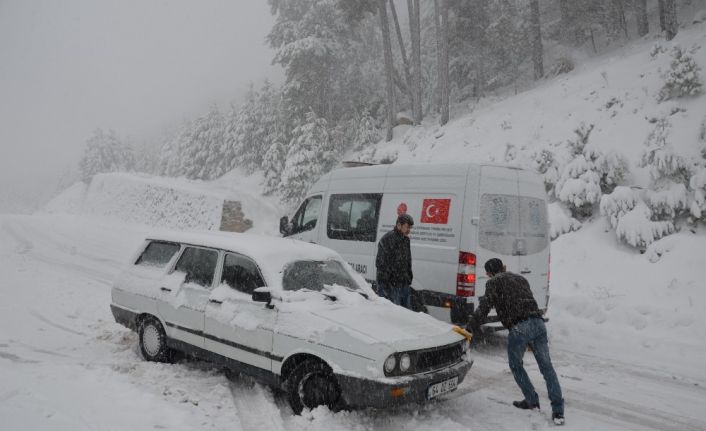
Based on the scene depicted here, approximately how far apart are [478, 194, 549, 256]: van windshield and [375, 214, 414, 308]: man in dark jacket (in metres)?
1.12

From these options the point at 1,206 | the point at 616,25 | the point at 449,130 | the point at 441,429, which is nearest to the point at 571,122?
the point at 449,130

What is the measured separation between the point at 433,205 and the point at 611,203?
619 cm

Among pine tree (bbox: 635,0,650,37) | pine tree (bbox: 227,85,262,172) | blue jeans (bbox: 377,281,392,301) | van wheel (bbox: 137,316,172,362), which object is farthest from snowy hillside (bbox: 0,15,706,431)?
pine tree (bbox: 227,85,262,172)

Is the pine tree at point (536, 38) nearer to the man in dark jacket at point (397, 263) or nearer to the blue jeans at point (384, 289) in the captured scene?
the man in dark jacket at point (397, 263)

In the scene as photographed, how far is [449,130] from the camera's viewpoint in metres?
22.7

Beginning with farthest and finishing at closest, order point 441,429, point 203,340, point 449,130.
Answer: point 449,130
point 203,340
point 441,429

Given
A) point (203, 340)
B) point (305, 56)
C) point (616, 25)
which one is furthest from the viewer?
point (616, 25)

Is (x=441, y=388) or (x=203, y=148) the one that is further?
(x=203, y=148)

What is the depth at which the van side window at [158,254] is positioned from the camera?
607 centimetres

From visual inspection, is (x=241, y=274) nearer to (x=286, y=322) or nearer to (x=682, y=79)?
(x=286, y=322)

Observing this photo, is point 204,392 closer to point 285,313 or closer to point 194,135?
point 285,313

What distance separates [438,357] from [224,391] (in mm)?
2268

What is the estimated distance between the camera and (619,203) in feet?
36.0

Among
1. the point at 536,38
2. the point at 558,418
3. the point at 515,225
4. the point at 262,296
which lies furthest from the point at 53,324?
the point at 536,38
